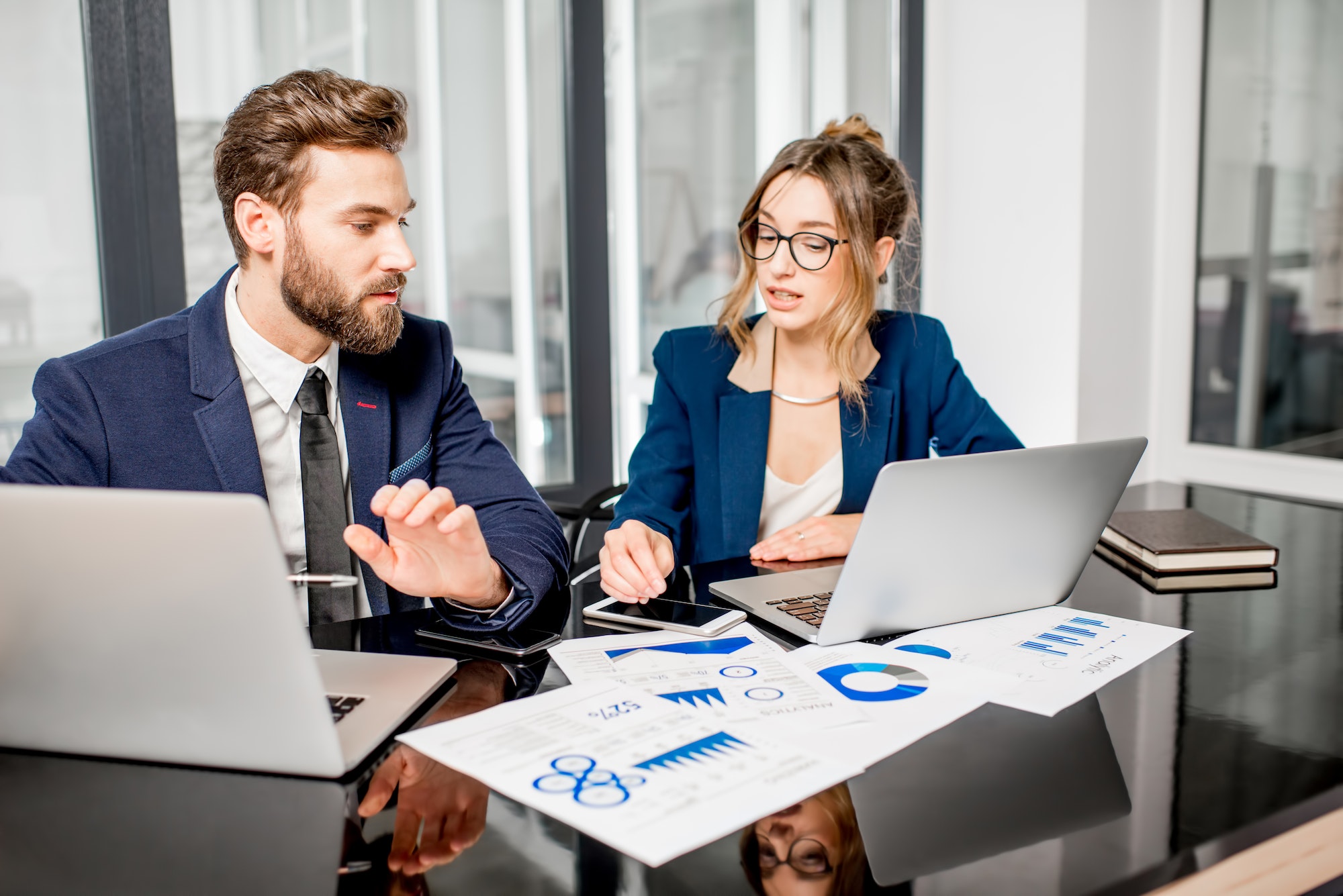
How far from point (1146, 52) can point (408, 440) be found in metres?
2.50

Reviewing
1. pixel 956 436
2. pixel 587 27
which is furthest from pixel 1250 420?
pixel 587 27

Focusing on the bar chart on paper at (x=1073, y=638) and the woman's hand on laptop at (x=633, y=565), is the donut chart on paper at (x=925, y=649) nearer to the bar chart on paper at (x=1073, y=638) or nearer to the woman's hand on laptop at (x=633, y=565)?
the bar chart on paper at (x=1073, y=638)

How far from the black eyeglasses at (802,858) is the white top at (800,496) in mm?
1303

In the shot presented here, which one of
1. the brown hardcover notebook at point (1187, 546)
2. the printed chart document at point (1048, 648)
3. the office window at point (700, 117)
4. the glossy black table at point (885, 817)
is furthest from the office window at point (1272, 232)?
the glossy black table at point (885, 817)

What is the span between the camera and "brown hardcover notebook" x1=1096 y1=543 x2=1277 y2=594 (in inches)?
57.8

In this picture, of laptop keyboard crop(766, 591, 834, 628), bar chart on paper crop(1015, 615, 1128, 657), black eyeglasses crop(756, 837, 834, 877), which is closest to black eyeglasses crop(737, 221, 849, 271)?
laptop keyboard crop(766, 591, 834, 628)

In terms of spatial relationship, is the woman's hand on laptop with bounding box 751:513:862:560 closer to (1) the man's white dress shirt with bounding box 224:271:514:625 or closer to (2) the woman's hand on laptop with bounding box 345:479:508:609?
(2) the woman's hand on laptop with bounding box 345:479:508:609

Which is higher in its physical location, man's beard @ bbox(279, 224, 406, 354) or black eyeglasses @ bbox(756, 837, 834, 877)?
man's beard @ bbox(279, 224, 406, 354)

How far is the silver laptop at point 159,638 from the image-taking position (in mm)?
755

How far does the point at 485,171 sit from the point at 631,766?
2680 mm

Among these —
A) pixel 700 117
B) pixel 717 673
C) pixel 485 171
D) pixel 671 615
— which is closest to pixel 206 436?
pixel 671 615

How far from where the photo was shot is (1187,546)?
5.12ft

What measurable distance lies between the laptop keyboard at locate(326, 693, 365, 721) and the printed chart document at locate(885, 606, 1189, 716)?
1.89ft

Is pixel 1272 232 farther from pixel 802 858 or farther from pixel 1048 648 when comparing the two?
pixel 802 858
